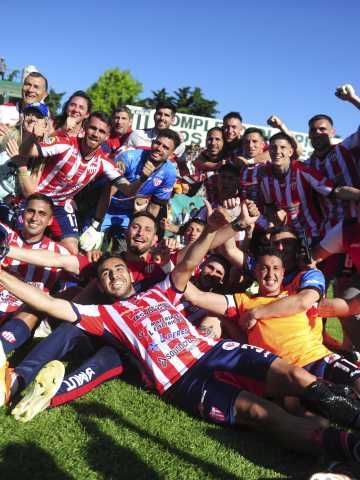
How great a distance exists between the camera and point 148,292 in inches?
154

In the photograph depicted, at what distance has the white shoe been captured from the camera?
9.97 ft

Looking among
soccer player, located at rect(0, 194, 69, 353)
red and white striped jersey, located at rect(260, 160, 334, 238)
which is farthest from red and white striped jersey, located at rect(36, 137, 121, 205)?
red and white striped jersey, located at rect(260, 160, 334, 238)

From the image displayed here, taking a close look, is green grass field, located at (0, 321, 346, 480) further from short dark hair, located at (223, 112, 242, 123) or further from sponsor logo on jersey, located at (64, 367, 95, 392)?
short dark hair, located at (223, 112, 242, 123)

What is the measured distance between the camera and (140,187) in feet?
19.2

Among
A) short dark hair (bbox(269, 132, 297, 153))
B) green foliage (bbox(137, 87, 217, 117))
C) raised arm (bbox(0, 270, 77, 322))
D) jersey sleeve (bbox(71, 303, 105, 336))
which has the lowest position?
jersey sleeve (bbox(71, 303, 105, 336))

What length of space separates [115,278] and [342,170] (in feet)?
9.53

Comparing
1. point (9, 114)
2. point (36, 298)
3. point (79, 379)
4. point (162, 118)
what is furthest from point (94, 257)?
point (162, 118)

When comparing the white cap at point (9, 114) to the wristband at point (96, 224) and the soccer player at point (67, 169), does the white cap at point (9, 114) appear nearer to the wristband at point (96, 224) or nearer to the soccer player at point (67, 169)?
the soccer player at point (67, 169)

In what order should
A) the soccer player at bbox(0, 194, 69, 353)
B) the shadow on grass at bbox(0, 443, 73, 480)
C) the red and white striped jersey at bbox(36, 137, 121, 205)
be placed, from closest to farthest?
the shadow on grass at bbox(0, 443, 73, 480), the soccer player at bbox(0, 194, 69, 353), the red and white striped jersey at bbox(36, 137, 121, 205)

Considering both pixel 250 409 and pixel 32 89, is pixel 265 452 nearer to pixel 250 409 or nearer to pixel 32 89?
pixel 250 409

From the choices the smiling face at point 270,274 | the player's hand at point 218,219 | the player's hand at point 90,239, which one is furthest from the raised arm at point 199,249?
the player's hand at point 90,239

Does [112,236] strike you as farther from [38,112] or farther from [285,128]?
[285,128]

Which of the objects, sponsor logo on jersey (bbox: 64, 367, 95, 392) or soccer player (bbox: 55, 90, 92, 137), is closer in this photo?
sponsor logo on jersey (bbox: 64, 367, 95, 392)

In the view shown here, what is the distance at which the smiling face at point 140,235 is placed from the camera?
177 inches
